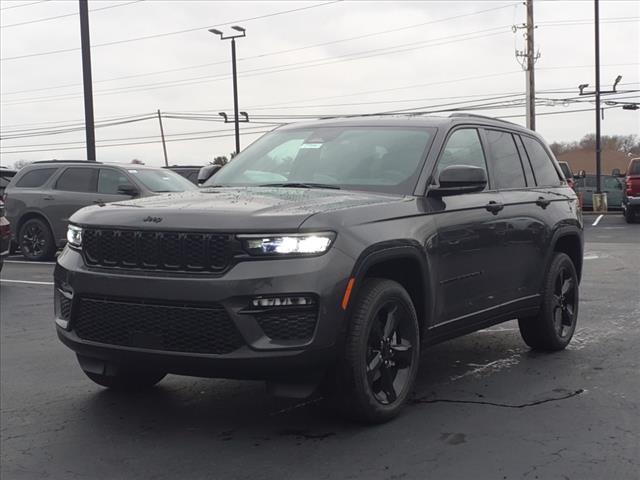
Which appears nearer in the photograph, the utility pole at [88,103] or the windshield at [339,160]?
the windshield at [339,160]

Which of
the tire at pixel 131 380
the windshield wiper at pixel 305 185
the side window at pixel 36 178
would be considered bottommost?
the tire at pixel 131 380

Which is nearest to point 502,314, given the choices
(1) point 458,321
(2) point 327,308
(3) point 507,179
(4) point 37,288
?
(1) point 458,321

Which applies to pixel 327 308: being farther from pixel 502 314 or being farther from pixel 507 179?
pixel 507 179

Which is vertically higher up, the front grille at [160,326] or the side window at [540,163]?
the side window at [540,163]

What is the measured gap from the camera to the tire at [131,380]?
5.00 meters

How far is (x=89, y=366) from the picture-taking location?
4.57 metres

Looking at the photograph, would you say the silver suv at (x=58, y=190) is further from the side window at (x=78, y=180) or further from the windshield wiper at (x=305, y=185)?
the windshield wiper at (x=305, y=185)

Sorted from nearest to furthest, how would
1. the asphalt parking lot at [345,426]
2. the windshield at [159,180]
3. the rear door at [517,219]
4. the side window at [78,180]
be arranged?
the asphalt parking lot at [345,426] < the rear door at [517,219] < the windshield at [159,180] < the side window at [78,180]

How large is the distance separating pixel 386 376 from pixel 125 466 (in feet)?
4.94

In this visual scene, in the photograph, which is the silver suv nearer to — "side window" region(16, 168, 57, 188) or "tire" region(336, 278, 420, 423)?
"side window" region(16, 168, 57, 188)

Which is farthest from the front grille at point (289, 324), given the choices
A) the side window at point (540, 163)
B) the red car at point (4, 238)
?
the red car at point (4, 238)

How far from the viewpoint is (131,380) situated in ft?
16.7

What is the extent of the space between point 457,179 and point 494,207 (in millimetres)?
838

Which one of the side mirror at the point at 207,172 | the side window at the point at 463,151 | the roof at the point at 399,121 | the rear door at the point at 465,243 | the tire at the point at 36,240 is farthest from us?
the tire at the point at 36,240
